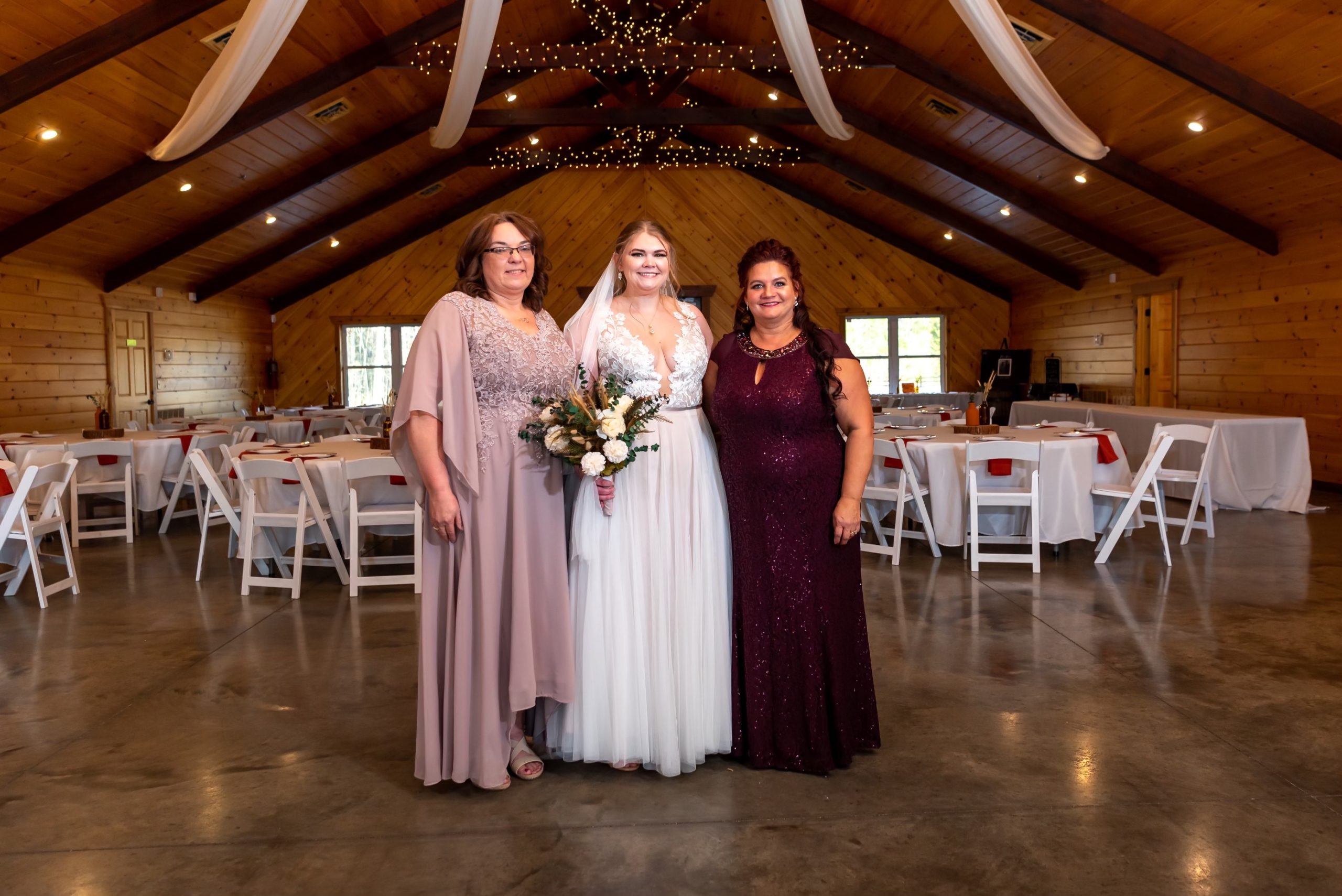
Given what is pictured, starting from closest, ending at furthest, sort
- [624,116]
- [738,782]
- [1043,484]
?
[738,782]
[1043,484]
[624,116]

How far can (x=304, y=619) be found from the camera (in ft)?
16.7

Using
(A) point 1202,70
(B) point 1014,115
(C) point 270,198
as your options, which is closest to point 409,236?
(C) point 270,198

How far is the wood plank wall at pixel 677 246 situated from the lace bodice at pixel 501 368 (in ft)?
44.8

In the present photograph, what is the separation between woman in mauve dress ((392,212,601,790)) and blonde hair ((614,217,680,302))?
0.26 meters

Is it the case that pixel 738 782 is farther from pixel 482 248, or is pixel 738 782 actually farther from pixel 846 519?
pixel 482 248

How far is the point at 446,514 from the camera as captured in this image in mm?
2732

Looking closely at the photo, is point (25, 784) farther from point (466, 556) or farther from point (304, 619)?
point (304, 619)

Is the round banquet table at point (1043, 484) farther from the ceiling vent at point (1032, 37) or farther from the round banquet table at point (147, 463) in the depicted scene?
the round banquet table at point (147, 463)

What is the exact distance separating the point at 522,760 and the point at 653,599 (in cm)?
64

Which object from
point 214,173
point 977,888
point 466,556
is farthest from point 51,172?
point 977,888

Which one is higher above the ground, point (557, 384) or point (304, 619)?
point (557, 384)

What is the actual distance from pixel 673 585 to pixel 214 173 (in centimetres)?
999

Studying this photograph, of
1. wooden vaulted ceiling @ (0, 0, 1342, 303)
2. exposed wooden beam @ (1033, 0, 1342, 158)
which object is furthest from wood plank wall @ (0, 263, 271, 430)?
exposed wooden beam @ (1033, 0, 1342, 158)

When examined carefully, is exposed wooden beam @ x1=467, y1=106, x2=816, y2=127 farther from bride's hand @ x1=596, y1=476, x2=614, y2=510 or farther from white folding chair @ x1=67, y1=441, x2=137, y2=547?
bride's hand @ x1=596, y1=476, x2=614, y2=510
